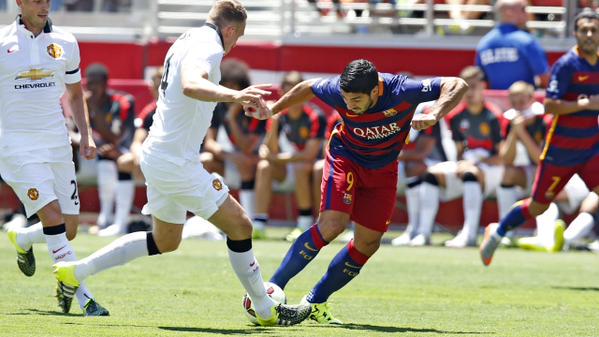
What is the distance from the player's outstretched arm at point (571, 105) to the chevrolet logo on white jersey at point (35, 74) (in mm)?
5142

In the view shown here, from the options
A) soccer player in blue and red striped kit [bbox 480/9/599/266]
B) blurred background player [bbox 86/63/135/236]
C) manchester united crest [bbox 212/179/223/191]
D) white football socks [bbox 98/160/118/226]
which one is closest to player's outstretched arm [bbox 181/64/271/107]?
manchester united crest [bbox 212/179/223/191]

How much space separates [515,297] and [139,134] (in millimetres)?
7746

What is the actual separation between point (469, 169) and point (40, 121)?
8373 mm

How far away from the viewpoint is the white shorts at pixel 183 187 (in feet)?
28.3

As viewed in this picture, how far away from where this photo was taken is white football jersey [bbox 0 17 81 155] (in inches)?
381

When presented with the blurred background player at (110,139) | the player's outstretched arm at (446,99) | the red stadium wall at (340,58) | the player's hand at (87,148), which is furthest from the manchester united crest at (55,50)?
the red stadium wall at (340,58)

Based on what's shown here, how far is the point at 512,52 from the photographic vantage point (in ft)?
58.1

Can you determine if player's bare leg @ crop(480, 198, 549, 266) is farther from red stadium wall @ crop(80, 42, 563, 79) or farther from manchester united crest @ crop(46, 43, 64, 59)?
red stadium wall @ crop(80, 42, 563, 79)

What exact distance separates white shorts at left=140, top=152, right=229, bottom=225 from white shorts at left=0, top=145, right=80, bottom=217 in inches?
47.7

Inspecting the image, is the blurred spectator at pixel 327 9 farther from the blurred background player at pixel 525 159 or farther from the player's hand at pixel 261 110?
the player's hand at pixel 261 110

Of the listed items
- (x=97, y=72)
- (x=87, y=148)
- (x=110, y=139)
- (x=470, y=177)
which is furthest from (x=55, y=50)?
(x=470, y=177)

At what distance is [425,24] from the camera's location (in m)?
19.7

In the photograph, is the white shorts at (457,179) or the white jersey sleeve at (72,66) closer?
the white jersey sleeve at (72,66)

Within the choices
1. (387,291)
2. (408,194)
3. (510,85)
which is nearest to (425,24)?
(510,85)
